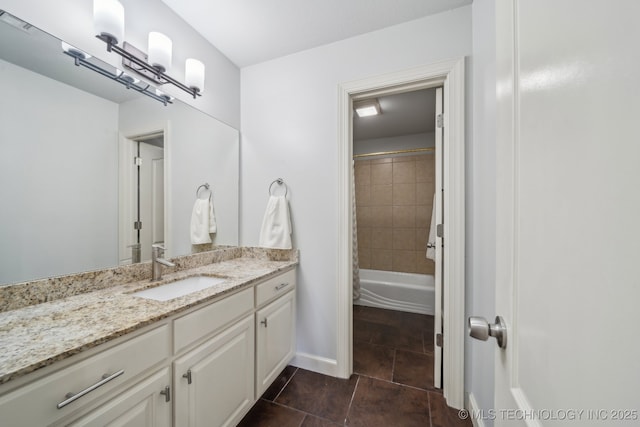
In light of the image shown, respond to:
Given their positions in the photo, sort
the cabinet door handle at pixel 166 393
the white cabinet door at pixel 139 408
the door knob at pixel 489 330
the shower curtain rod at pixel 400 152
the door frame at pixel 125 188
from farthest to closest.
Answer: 1. the shower curtain rod at pixel 400 152
2. the door frame at pixel 125 188
3. the cabinet door handle at pixel 166 393
4. the white cabinet door at pixel 139 408
5. the door knob at pixel 489 330

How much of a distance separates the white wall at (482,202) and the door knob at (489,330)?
66cm

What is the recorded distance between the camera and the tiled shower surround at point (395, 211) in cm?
330

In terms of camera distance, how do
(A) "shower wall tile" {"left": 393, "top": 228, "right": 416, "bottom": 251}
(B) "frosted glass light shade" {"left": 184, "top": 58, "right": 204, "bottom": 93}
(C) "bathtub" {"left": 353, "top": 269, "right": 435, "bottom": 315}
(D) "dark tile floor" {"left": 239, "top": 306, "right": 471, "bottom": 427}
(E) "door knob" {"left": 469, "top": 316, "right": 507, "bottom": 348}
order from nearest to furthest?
(E) "door knob" {"left": 469, "top": 316, "right": 507, "bottom": 348}
(D) "dark tile floor" {"left": 239, "top": 306, "right": 471, "bottom": 427}
(B) "frosted glass light shade" {"left": 184, "top": 58, "right": 204, "bottom": 93}
(C) "bathtub" {"left": 353, "top": 269, "right": 435, "bottom": 315}
(A) "shower wall tile" {"left": 393, "top": 228, "right": 416, "bottom": 251}

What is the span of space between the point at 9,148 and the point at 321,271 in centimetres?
162

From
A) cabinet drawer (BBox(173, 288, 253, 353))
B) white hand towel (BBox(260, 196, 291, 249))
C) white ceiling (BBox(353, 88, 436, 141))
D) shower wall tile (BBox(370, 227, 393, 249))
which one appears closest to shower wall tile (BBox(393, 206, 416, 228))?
shower wall tile (BBox(370, 227, 393, 249))

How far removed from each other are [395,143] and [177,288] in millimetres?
3229

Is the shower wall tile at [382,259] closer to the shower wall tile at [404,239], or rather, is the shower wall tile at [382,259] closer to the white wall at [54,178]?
the shower wall tile at [404,239]

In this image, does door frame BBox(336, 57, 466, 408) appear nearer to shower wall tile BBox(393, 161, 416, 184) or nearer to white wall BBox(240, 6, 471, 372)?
white wall BBox(240, 6, 471, 372)

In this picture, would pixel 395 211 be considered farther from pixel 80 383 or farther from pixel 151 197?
pixel 80 383

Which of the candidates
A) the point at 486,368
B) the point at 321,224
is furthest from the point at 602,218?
the point at 321,224

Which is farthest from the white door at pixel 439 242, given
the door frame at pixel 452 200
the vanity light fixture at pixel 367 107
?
the vanity light fixture at pixel 367 107

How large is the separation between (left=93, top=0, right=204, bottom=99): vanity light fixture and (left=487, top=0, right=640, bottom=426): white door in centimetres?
150

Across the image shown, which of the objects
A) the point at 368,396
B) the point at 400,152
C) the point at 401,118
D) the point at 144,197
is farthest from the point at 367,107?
the point at 368,396

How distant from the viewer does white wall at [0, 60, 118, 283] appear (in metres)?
0.91
